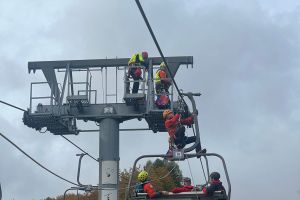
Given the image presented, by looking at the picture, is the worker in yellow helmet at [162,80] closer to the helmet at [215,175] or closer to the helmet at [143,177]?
the helmet at [143,177]

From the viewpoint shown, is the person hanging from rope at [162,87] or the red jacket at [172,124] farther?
the person hanging from rope at [162,87]

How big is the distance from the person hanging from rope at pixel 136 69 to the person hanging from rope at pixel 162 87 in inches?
29.8

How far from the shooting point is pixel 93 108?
22531 millimetres

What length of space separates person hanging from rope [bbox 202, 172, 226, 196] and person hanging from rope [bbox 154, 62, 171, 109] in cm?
1058

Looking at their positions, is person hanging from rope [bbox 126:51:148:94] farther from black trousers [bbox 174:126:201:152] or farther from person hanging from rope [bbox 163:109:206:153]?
black trousers [bbox 174:126:201:152]

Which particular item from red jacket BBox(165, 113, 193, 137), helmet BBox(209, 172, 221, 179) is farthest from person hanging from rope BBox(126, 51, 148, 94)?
helmet BBox(209, 172, 221, 179)

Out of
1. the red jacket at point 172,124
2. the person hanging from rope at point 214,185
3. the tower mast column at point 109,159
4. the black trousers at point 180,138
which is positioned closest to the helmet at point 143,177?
the person hanging from rope at point 214,185

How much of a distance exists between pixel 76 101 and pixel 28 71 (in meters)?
3.06

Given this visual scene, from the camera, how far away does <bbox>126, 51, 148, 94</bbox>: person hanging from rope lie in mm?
21203

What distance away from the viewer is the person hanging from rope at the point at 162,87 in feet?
66.9

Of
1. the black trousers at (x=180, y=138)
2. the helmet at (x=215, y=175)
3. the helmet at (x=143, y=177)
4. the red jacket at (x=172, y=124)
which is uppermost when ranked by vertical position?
the red jacket at (x=172, y=124)

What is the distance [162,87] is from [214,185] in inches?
443

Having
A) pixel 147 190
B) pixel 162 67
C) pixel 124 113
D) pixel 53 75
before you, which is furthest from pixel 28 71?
pixel 147 190

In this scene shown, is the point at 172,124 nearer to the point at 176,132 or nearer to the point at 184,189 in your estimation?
the point at 176,132
